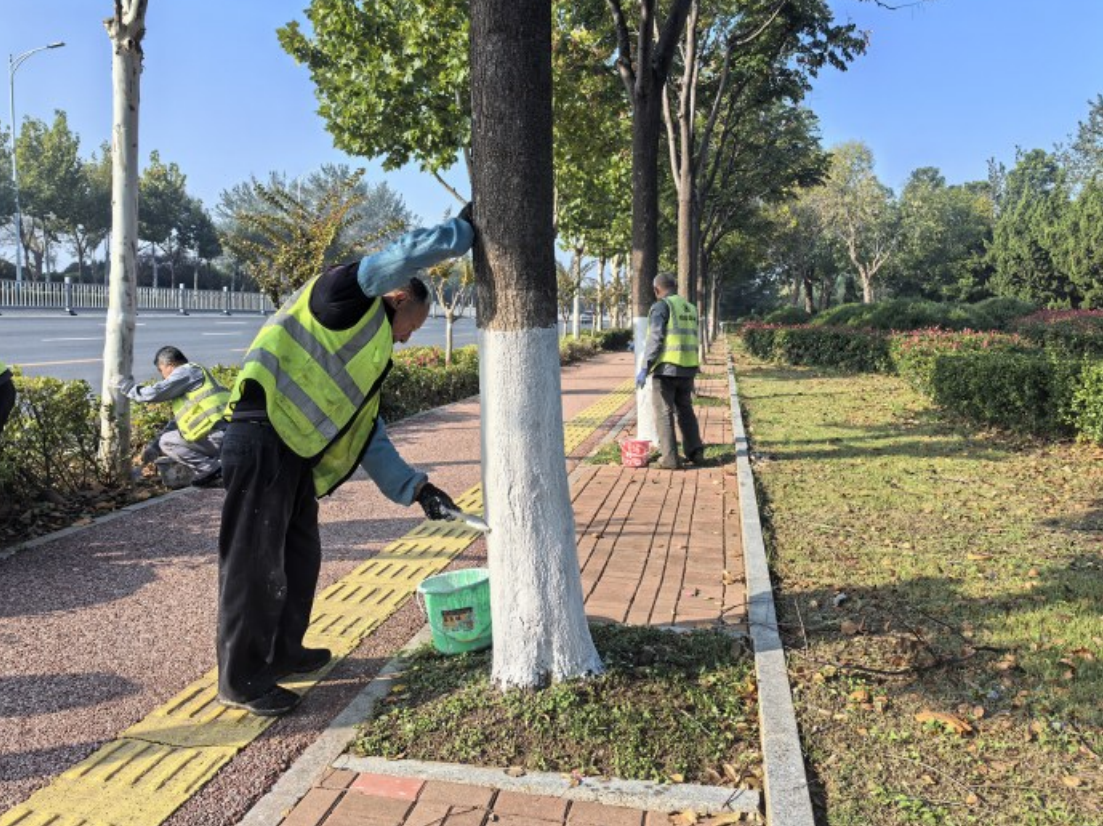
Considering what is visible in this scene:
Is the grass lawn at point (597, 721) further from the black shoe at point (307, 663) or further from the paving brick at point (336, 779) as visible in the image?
the black shoe at point (307, 663)

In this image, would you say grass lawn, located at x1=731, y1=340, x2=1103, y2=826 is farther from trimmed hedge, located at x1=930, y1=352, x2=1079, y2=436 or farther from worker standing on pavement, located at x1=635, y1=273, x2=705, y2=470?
trimmed hedge, located at x1=930, y1=352, x2=1079, y2=436

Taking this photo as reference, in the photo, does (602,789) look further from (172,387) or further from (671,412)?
(671,412)

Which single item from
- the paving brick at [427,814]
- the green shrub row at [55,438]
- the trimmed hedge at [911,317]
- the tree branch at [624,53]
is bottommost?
the paving brick at [427,814]

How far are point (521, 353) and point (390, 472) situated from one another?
853mm

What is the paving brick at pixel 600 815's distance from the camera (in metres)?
2.73

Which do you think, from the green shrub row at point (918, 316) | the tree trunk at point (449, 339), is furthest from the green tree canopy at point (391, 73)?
the green shrub row at point (918, 316)

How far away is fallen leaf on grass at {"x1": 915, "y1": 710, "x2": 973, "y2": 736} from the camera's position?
324cm

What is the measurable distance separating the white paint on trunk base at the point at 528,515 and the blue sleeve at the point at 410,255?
1.20 feet

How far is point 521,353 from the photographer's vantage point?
10.9ft

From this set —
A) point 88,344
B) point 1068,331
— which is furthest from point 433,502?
point 1068,331

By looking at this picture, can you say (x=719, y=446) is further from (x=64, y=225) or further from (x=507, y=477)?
(x=64, y=225)

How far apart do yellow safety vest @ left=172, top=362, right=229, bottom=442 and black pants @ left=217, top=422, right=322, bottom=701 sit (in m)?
3.57

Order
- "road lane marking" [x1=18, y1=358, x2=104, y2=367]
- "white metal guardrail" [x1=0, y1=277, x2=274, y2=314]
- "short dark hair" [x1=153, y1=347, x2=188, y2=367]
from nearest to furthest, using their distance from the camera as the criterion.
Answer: "short dark hair" [x1=153, y1=347, x2=188, y2=367]
"road lane marking" [x1=18, y1=358, x2=104, y2=367]
"white metal guardrail" [x1=0, y1=277, x2=274, y2=314]

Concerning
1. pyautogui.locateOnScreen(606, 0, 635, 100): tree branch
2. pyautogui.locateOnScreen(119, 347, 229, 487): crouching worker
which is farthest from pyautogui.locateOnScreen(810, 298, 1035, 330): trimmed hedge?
pyautogui.locateOnScreen(119, 347, 229, 487): crouching worker
